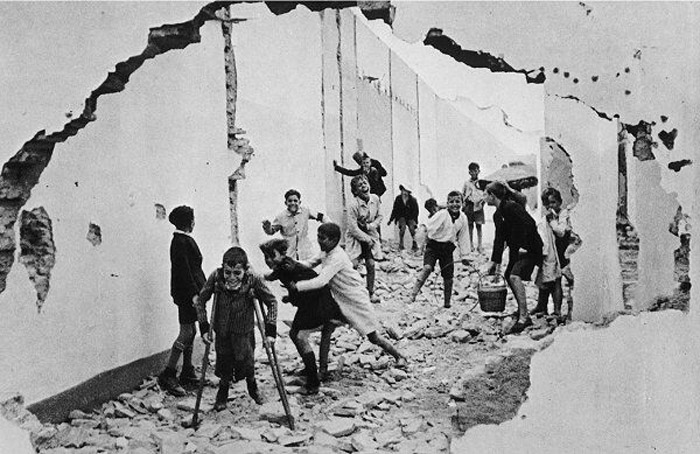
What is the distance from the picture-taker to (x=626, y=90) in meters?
2.54

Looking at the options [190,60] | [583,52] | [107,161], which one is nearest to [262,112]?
[190,60]

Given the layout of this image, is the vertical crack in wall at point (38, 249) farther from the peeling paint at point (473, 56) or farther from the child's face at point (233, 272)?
the peeling paint at point (473, 56)

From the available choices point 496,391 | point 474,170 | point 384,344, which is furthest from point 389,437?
point 474,170

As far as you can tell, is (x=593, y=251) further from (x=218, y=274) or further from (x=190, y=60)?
(x=190, y=60)

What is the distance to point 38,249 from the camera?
2912 millimetres

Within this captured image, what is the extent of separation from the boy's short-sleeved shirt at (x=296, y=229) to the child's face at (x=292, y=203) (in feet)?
0.09

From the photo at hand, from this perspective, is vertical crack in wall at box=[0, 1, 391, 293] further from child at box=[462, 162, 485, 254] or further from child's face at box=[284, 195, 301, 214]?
child at box=[462, 162, 485, 254]

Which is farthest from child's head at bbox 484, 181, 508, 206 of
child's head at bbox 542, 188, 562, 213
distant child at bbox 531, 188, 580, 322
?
child's head at bbox 542, 188, 562, 213

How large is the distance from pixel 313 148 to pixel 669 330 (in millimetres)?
3852

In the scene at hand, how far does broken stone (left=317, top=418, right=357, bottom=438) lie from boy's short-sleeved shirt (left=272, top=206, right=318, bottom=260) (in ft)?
5.49

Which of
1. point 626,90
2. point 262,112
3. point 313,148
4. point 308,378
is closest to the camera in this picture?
point 626,90

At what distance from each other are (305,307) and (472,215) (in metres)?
3.79

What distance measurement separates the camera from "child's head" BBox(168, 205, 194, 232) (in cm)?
349

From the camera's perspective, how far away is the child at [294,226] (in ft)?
15.1
